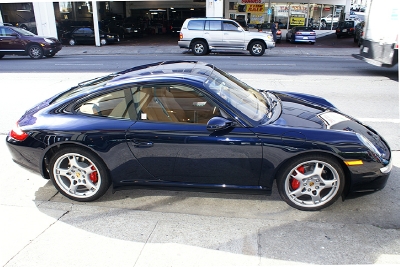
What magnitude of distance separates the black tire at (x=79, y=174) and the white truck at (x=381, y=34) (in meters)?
9.66

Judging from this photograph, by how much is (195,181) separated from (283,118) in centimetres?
115

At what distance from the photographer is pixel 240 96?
3.80 m

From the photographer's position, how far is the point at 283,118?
358cm

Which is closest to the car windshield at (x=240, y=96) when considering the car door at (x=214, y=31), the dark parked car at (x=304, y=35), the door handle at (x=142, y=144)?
the door handle at (x=142, y=144)

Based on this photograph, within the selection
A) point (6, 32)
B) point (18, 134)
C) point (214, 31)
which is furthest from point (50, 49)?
point (18, 134)

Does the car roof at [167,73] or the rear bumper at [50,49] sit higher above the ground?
the car roof at [167,73]

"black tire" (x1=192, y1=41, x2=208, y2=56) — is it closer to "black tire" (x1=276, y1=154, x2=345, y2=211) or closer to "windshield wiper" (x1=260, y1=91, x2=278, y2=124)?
"windshield wiper" (x1=260, y1=91, x2=278, y2=124)

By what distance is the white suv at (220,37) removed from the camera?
55.3ft

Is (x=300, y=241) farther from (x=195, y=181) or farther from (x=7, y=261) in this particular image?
(x=7, y=261)

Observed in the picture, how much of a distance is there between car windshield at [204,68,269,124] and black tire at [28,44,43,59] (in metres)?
15.4

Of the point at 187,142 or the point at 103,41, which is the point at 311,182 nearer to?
the point at 187,142

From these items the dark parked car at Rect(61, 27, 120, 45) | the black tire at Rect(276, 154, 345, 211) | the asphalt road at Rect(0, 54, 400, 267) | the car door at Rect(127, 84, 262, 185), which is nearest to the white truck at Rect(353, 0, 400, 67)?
the asphalt road at Rect(0, 54, 400, 267)

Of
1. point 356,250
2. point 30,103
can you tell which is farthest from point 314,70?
point 356,250

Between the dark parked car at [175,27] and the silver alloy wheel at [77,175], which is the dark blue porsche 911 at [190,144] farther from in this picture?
the dark parked car at [175,27]
